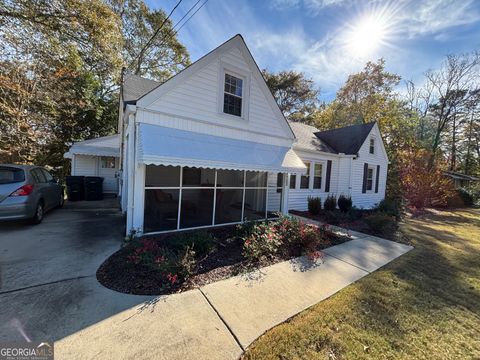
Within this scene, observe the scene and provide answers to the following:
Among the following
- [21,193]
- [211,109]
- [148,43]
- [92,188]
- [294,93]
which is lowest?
[92,188]

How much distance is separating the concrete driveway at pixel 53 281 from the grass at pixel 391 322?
2.55 meters

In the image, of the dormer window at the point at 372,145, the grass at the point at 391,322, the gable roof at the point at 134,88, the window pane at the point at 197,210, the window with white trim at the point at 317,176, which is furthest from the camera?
the dormer window at the point at 372,145

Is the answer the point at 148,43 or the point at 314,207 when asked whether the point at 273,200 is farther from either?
the point at 148,43

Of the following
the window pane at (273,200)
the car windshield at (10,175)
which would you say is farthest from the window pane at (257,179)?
the car windshield at (10,175)

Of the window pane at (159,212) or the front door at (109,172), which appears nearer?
the window pane at (159,212)

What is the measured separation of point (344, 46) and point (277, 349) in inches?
481

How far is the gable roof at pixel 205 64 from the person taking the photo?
688cm

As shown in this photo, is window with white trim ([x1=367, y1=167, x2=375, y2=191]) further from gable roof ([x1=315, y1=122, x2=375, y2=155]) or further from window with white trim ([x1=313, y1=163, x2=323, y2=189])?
window with white trim ([x1=313, y1=163, x2=323, y2=189])

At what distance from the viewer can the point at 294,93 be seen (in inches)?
1179

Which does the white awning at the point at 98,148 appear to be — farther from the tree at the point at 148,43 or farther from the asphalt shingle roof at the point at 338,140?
the asphalt shingle roof at the point at 338,140

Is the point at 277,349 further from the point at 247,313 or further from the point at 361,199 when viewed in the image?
the point at 361,199

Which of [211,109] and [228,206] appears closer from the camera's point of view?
[211,109]

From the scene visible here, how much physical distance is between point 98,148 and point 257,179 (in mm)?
11989

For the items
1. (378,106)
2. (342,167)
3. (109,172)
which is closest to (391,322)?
(342,167)
